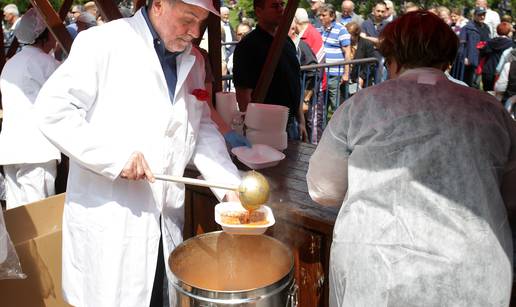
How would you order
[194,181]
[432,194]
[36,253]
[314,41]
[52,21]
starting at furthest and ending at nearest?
1. [314,41]
2. [52,21]
3. [36,253]
4. [194,181]
5. [432,194]

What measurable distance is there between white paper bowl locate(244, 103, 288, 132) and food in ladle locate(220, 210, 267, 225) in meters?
1.08

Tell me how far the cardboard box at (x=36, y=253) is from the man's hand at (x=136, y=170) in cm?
116

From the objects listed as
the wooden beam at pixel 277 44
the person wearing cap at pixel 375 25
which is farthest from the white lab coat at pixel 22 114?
the person wearing cap at pixel 375 25

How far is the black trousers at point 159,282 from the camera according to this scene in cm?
222

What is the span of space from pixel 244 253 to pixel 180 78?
782 millimetres

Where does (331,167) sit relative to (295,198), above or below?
above

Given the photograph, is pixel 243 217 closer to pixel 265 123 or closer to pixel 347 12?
pixel 265 123

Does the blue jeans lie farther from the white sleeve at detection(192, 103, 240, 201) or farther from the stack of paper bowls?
the white sleeve at detection(192, 103, 240, 201)

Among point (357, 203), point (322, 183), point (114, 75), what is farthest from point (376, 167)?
point (114, 75)

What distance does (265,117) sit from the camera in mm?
3057

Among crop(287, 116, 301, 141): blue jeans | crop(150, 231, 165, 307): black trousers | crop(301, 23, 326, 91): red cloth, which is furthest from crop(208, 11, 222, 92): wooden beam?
crop(301, 23, 326, 91): red cloth

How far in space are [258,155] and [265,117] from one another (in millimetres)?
272

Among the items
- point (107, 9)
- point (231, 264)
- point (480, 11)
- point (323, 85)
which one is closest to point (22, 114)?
point (107, 9)

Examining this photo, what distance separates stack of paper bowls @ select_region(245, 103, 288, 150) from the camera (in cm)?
306
